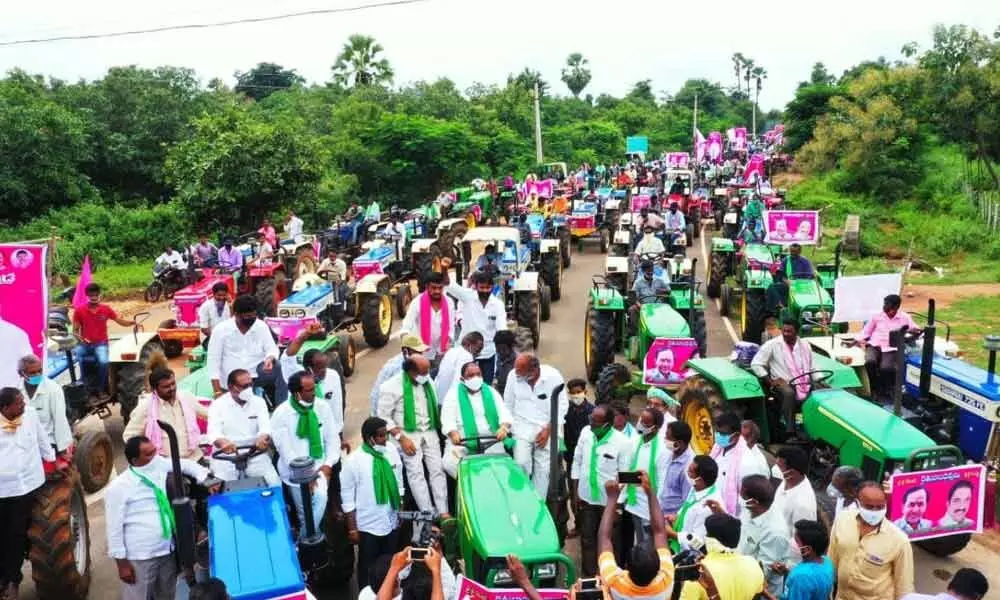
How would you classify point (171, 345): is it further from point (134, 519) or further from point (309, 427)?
point (134, 519)

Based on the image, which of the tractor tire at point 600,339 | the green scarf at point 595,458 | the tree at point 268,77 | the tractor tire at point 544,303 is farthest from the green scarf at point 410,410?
the tree at point 268,77

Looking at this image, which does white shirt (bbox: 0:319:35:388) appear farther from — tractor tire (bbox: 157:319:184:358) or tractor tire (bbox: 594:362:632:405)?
tractor tire (bbox: 157:319:184:358)

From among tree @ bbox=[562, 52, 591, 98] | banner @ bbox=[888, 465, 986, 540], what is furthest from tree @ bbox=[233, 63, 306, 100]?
banner @ bbox=[888, 465, 986, 540]

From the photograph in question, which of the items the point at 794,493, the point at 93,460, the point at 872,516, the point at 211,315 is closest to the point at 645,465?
the point at 794,493

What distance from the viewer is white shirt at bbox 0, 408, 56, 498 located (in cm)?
567

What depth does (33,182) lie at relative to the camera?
22.6 metres

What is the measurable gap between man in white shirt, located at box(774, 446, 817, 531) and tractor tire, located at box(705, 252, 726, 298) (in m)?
11.4

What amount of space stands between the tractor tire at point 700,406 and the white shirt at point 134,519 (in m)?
4.73

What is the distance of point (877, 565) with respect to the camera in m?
4.70

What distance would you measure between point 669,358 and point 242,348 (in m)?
Answer: 4.43

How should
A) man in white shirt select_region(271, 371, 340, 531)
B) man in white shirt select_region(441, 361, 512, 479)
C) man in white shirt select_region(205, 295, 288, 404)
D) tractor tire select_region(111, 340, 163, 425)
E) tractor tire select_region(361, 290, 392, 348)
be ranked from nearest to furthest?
man in white shirt select_region(271, 371, 340, 531) → man in white shirt select_region(441, 361, 512, 479) → man in white shirt select_region(205, 295, 288, 404) → tractor tire select_region(111, 340, 163, 425) → tractor tire select_region(361, 290, 392, 348)

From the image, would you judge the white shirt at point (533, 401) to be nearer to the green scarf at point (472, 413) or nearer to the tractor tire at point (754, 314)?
the green scarf at point (472, 413)

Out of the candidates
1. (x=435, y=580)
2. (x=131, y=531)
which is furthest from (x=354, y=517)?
(x=435, y=580)

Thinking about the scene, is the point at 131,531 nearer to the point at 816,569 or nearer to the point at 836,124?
the point at 816,569
